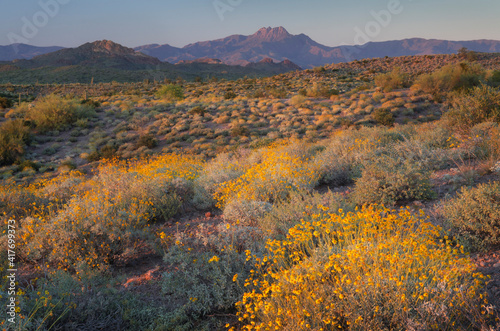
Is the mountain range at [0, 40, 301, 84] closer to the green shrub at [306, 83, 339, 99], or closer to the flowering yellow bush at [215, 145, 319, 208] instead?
the green shrub at [306, 83, 339, 99]

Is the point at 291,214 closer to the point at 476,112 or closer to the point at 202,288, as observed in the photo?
the point at 202,288

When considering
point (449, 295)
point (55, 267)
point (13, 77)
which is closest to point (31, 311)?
point (55, 267)

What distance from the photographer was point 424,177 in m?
5.75

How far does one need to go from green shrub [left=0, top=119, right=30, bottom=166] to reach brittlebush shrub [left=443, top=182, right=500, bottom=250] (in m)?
18.2

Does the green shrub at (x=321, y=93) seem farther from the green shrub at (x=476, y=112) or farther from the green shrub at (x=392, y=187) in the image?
the green shrub at (x=392, y=187)

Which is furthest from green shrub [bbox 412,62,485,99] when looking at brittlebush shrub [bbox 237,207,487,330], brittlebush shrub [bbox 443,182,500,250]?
brittlebush shrub [bbox 237,207,487,330]

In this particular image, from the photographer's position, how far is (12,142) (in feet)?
50.3

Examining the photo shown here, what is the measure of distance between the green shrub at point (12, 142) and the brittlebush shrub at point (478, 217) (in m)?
18.2

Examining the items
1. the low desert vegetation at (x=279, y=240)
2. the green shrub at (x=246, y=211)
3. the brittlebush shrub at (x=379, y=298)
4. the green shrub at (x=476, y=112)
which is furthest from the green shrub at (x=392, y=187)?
the green shrub at (x=476, y=112)

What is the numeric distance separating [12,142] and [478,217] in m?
19.2

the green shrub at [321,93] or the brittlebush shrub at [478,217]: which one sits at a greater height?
the green shrub at [321,93]

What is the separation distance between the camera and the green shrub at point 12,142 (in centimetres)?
1485

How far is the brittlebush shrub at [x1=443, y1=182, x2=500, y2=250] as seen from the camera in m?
3.81

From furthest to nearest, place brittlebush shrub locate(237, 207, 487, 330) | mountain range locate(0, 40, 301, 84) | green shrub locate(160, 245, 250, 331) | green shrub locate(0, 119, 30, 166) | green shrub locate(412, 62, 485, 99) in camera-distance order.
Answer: mountain range locate(0, 40, 301, 84) → green shrub locate(412, 62, 485, 99) → green shrub locate(0, 119, 30, 166) → green shrub locate(160, 245, 250, 331) → brittlebush shrub locate(237, 207, 487, 330)
